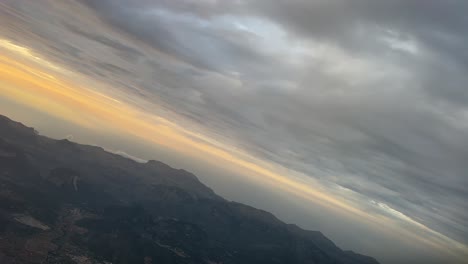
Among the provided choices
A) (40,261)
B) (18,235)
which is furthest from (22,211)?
(40,261)

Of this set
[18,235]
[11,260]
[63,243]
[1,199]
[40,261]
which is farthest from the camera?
[1,199]

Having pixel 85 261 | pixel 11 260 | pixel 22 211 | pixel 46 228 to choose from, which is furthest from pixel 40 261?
pixel 22 211

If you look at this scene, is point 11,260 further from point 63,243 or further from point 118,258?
point 118,258

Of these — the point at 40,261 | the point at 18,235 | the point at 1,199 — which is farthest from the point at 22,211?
the point at 40,261

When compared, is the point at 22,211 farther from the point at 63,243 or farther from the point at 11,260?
the point at 11,260

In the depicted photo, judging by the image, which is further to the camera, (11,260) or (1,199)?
(1,199)

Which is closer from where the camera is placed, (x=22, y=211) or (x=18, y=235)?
(x=18, y=235)

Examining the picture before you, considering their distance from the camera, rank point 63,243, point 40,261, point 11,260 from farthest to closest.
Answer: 1. point 63,243
2. point 40,261
3. point 11,260

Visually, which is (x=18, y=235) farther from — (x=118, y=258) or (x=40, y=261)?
(x=118, y=258)

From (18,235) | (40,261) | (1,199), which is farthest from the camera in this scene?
(1,199)
